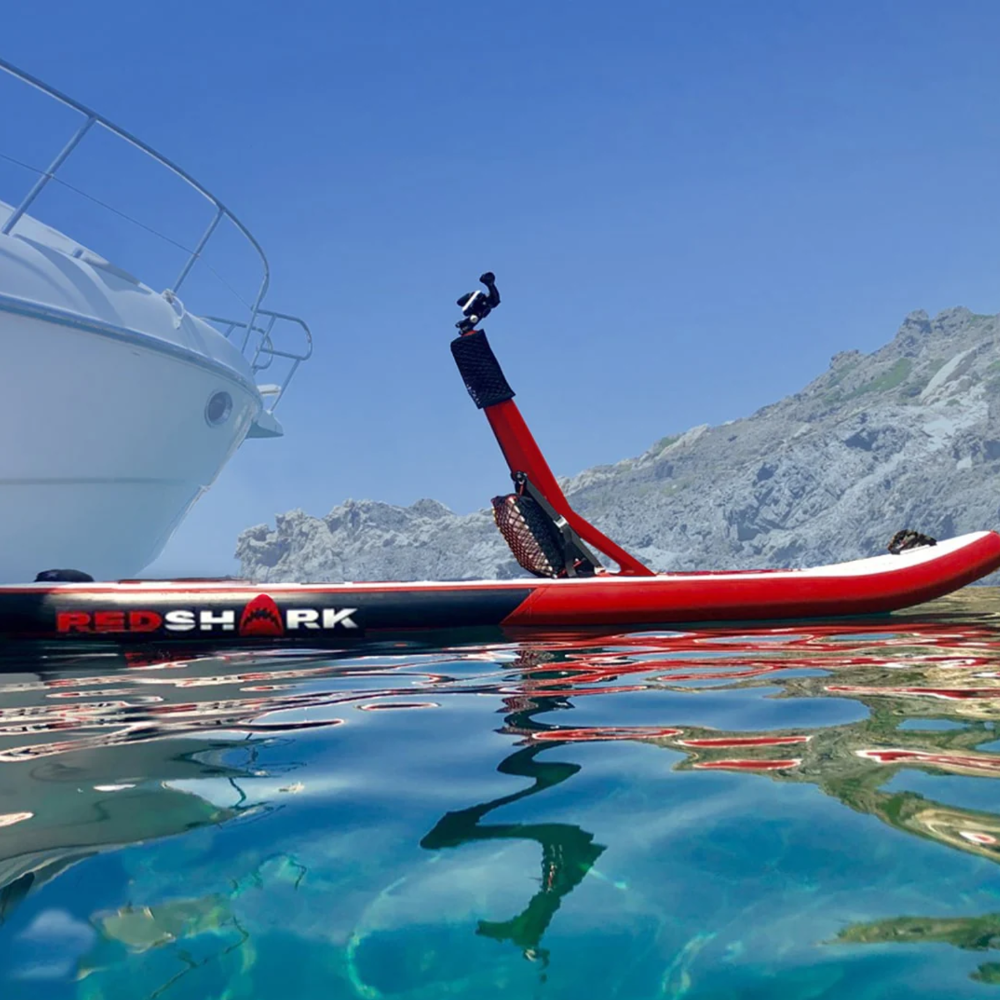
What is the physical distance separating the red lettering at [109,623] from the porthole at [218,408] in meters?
5.55

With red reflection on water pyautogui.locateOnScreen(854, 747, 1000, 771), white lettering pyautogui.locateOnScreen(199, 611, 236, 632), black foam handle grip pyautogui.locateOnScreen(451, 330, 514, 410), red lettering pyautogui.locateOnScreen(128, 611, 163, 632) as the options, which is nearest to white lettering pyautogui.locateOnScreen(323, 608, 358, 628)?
white lettering pyautogui.locateOnScreen(199, 611, 236, 632)

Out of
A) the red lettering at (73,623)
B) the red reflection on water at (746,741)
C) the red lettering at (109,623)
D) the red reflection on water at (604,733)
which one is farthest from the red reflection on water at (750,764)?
the red lettering at (73,623)

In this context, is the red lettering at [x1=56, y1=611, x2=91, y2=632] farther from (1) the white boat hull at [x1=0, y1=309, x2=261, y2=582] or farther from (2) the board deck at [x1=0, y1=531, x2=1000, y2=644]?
(1) the white boat hull at [x1=0, y1=309, x2=261, y2=582]

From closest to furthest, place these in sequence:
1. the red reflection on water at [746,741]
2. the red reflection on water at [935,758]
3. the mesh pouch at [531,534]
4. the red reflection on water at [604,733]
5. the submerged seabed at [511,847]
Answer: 1. the submerged seabed at [511,847]
2. the red reflection on water at [935,758]
3. the red reflection on water at [746,741]
4. the red reflection on water at [604,733]
5. the mesh pouch at [531,534]

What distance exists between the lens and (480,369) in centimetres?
805

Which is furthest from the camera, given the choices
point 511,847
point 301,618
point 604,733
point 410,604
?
point 410,604

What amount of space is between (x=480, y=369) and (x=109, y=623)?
355 centimetres

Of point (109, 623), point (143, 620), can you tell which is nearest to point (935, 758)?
point (143, 620)

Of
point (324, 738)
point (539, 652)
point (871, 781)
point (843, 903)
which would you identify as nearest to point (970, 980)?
point (843, 903)

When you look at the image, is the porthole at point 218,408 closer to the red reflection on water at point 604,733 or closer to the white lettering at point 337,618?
the white lettering at point 337,618

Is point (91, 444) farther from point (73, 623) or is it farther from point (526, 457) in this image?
point (526, 457)

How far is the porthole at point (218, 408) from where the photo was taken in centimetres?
1222

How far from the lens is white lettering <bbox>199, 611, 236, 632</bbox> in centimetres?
692

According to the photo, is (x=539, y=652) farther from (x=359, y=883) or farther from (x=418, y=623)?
(x=359, y=883)
